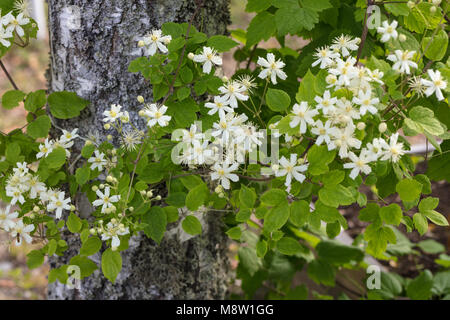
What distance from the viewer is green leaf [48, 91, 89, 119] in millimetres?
1369

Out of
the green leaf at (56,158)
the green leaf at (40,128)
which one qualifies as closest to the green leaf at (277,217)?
the green leaf at (56,158)

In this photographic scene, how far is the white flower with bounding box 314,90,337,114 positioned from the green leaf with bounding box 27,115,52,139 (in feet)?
2.63

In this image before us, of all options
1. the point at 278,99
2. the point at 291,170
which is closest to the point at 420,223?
the point at 291,170

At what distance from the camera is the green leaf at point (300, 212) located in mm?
1046

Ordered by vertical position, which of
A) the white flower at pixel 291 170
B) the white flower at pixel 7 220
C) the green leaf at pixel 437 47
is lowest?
the white flower at pixel 7 220

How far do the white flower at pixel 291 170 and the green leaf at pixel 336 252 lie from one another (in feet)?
3.32

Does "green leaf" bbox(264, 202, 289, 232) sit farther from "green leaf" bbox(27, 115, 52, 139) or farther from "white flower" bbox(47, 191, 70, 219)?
"green leaf" bbox(27, 115, 52, 139)

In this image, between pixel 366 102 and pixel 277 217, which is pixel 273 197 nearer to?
pixel 277 217

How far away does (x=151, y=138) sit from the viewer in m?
1.18

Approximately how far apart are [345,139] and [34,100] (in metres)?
0.94

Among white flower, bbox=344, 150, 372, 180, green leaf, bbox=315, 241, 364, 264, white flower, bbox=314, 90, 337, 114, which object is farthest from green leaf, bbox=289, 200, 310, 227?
green leaf, bbox=315, 241, 364, 264

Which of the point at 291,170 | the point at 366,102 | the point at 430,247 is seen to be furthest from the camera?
the point at 430,247

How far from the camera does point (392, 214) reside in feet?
3.40

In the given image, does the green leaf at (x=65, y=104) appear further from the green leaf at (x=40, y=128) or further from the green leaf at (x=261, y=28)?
the green leaf at (x=261, y=28)
